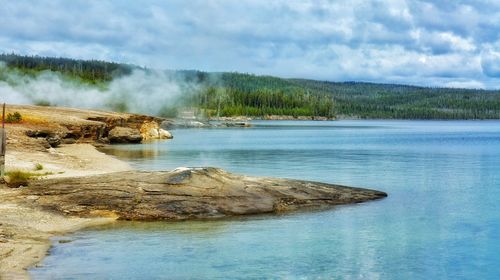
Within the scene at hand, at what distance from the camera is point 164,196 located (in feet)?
81.6

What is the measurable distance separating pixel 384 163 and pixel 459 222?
28.1m

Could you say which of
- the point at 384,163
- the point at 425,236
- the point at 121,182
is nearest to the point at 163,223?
the point at 121,182

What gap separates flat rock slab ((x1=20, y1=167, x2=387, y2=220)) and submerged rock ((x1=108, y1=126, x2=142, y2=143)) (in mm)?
50623

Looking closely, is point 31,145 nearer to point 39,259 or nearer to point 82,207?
point 82,207

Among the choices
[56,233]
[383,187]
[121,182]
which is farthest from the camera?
[383,187]

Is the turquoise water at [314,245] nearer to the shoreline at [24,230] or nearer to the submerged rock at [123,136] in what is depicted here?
the shoreline at [24,230]

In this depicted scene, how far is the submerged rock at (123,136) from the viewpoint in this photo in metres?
76.8

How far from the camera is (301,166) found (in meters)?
49.8

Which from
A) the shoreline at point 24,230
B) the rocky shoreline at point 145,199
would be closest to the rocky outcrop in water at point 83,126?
the rocky shoreline at point 145,199

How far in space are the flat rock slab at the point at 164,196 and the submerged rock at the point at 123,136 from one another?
5062 centimetres

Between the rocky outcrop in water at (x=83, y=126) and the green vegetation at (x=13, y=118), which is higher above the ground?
the green vegetation at (x=13, y=118)

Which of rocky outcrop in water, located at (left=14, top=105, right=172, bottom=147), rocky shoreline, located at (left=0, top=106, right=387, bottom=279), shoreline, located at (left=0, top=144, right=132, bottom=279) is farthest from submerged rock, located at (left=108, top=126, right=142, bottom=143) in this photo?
rocky shoreline, located at (left=0, top=106, right=387, bottom=279)

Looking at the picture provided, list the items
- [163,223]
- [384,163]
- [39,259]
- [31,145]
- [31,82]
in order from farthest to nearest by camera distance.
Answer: [31,82]
[384,163]
[31,145]
[163,223]
[39,259]

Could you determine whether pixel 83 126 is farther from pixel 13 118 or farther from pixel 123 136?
pixel 13 118
